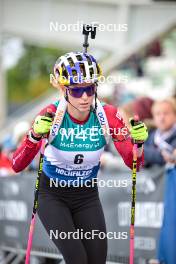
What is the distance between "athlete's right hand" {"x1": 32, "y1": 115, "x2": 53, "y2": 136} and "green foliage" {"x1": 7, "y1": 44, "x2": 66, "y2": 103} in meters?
29.4

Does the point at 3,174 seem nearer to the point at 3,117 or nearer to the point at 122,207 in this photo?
the point at 122,207

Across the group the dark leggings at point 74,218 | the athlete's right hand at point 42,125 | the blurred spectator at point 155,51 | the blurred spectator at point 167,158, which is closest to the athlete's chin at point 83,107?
the athlete's right hand at point 42,125

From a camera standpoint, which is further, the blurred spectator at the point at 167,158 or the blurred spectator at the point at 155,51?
the blurred spectator at the point at 155,51

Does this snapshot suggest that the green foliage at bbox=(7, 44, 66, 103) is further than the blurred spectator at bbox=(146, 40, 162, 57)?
Yes

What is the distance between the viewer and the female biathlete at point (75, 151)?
5.53 metres

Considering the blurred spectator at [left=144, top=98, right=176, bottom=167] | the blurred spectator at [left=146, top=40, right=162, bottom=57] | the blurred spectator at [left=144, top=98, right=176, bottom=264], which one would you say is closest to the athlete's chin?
the blurred spectator at [left=144, top=98, right=176, bottom=264]

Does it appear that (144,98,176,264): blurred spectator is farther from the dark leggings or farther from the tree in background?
the tree in background

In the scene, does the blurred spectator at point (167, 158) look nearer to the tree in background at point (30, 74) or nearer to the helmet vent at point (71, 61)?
the helmet vent at point (71, 61)

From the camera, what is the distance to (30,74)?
3659cm

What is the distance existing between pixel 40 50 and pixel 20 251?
27648mm

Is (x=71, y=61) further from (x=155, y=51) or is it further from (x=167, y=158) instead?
(x=155, y=51)

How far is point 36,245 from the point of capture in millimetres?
8430

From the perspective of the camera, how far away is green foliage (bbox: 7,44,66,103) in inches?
1391

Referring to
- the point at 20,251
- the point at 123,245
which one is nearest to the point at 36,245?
the point at 20,251
